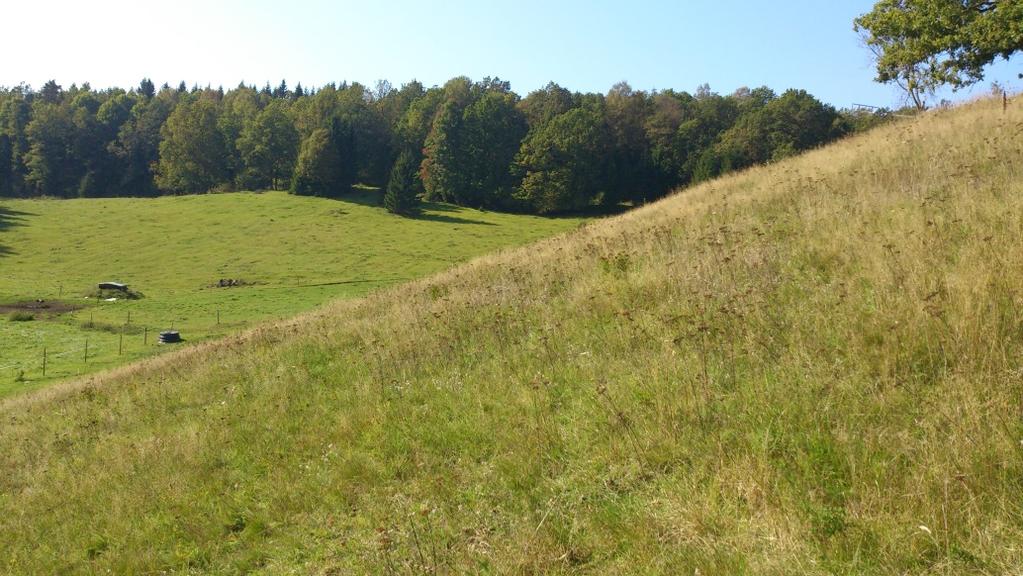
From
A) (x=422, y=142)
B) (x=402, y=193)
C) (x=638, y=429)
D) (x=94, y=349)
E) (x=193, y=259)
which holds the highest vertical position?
(x=422, y=142)

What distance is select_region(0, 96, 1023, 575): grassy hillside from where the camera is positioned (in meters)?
3.62

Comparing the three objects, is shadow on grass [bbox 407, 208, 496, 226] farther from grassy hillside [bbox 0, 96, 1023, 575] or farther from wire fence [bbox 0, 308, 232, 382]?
grassy hillside [bbox 0, 96, 1023, 575]

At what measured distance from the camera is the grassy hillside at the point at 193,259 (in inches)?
1398

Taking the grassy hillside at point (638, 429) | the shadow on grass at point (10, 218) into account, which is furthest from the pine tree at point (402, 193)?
the grassy hillside at point (638, 429)

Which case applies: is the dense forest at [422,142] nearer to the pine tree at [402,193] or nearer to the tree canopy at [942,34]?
the pine tree at [402,193]

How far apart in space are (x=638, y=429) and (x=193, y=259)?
62.2m

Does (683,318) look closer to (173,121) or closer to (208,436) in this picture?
(208,436)

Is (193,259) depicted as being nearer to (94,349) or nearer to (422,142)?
(94,349)

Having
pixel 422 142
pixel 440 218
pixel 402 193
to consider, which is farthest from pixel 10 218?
pixel 422 142

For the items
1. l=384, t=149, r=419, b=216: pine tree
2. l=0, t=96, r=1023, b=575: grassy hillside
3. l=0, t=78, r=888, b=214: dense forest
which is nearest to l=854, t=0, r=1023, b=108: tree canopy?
l=0, t=96, r=1023, b=575: grassy hillside

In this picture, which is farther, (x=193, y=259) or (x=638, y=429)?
(x=193, y=259)

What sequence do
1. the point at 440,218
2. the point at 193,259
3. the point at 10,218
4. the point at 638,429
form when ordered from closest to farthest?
the point at 638,429 < the point at 193,259 < the point at 10,218 < the point at 440,218

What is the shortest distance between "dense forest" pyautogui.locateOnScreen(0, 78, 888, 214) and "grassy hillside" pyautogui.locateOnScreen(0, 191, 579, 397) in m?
6.32

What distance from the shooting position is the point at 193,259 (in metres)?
59.1
